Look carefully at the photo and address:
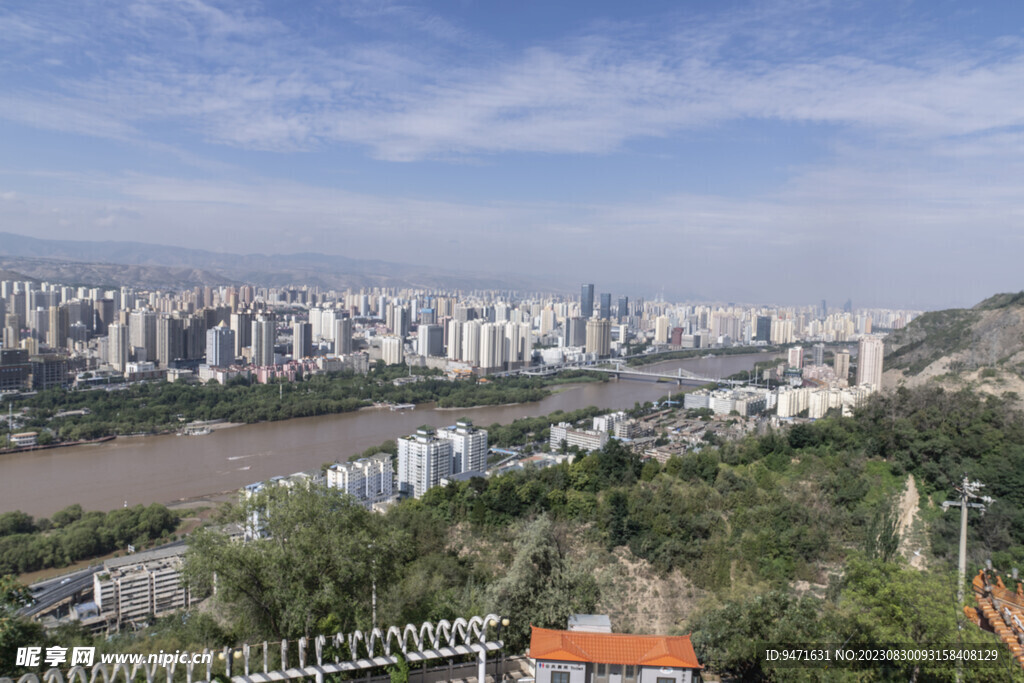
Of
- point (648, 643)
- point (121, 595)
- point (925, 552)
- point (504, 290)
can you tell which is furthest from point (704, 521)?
point (504, 290)

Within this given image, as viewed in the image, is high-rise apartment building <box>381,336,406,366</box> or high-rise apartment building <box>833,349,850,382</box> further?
high-rise apartment building <box>381,336,406,366</box>

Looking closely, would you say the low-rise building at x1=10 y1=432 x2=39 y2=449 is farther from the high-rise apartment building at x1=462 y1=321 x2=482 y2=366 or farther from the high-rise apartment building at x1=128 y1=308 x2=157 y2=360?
the high-rise apartment building at x1=462 y1=321 x2=482 y2=366

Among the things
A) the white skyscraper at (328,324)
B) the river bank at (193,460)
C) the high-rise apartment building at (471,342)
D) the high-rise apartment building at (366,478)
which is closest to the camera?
the high-rise apartment building at (366,478)

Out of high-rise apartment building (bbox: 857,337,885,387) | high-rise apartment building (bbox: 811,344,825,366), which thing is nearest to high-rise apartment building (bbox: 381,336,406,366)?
high-rise apartment building (bbox: 857,337,885,387)

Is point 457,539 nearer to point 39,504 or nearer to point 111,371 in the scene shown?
point 39,504

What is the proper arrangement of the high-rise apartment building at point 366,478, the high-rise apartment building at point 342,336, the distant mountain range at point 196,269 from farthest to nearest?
the distant mountain range at point 196,269 → the high-rise apartment building at point 342,336 → the high-rise apartment building at point 366,478

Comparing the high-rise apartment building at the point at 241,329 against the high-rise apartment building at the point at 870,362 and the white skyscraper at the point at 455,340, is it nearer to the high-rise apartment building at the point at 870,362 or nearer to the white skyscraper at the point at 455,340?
the white skyscraper at the point at 455,340

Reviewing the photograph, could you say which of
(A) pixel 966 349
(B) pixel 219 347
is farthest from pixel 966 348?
(B) pixel 219 347

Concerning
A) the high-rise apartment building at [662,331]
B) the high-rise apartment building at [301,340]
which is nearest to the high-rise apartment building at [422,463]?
the high-rise apartment building at [301,340]
